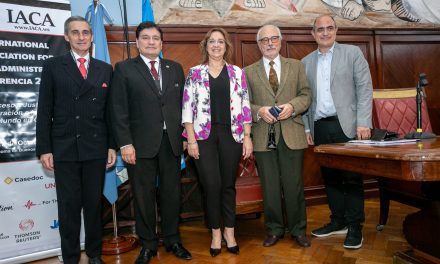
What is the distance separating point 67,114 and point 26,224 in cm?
107

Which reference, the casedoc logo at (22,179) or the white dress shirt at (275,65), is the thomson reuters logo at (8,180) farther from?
the white dress shirt at (275,65)

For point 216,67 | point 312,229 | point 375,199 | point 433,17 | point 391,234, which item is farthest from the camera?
point 433,17

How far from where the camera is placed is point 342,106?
2518mm

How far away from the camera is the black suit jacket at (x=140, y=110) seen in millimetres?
2201

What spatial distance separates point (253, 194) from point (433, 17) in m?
3.52

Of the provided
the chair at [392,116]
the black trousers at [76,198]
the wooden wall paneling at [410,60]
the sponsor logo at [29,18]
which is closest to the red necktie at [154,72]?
the black trousers at [76,198]

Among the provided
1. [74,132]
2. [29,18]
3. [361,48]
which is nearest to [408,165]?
[74,132]

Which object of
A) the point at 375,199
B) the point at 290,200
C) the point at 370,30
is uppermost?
the point at 370,30

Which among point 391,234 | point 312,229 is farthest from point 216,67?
point 391,234

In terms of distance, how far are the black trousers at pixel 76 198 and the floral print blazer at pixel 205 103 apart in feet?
2.15

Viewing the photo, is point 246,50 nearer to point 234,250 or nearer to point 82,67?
point 82,67

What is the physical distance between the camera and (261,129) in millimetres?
2494

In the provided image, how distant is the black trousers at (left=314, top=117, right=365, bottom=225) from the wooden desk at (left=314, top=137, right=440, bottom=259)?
1.92ft

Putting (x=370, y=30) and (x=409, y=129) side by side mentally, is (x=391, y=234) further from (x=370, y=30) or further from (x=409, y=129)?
(x=370, y=30)
